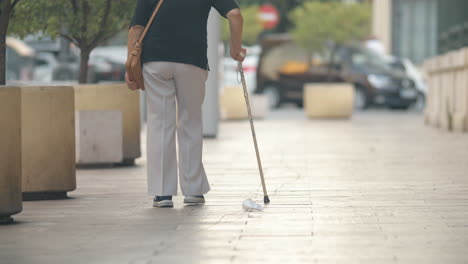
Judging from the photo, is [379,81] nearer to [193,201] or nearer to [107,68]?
[107,68]

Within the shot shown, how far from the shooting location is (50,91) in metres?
8.97

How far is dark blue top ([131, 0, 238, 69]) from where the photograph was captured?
8375mm

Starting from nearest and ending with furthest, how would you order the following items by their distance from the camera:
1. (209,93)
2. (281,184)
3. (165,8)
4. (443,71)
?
(165,8)
(281,184)
(209,93)
(443,71)

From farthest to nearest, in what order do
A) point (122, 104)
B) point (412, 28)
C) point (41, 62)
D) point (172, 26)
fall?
point (412, 28) → point (41, 62) → point (122, 104) → point (172, 26)

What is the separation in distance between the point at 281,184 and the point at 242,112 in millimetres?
15680

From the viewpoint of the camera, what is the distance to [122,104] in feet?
40.2

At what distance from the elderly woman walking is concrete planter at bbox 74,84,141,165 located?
3.54 m

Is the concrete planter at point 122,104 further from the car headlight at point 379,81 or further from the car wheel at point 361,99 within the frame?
the car wheel at point 361,99

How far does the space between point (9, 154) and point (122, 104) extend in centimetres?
482

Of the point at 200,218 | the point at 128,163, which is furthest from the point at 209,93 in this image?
the point at 200,218

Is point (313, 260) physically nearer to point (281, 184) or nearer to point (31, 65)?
point (281, 184)

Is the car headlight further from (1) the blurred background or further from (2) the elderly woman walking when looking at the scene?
(2) the elderly woman walking

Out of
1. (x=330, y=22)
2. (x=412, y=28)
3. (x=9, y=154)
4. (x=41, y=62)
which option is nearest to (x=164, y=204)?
(x=9, y=154)

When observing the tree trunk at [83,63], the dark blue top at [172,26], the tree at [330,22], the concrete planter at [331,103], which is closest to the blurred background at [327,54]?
the tree at [330,22]
